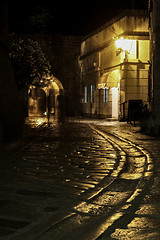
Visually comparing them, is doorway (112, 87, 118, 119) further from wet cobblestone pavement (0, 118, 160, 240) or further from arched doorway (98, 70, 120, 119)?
wet cobblestone pavement (0, 118, 160, 240)

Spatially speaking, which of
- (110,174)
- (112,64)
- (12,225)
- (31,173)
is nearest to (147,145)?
(110,174)

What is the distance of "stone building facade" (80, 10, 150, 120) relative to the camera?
2316cm

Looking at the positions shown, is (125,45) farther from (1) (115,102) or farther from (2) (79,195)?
(2) (79,195)

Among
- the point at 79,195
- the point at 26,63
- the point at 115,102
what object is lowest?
the point at 79,195

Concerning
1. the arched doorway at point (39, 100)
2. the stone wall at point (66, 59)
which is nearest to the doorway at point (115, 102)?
the stone wall at point (66, 59)

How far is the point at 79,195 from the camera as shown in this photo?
16.3 ft

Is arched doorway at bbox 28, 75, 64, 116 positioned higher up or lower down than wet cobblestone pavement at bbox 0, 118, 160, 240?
higher up

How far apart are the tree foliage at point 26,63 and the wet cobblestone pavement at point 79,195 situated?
11.5m

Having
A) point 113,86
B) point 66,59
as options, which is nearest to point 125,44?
point 113,86

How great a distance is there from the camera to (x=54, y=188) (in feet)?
17.7

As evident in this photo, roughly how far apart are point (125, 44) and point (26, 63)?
6.85 m

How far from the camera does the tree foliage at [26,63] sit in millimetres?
20062

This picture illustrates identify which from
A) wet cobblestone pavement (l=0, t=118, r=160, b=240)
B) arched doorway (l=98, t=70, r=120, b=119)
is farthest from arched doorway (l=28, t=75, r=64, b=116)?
wet cobblestone pavement (l=0, t=118, r=160, b=240)

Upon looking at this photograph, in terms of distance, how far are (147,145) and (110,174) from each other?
4.67 m
